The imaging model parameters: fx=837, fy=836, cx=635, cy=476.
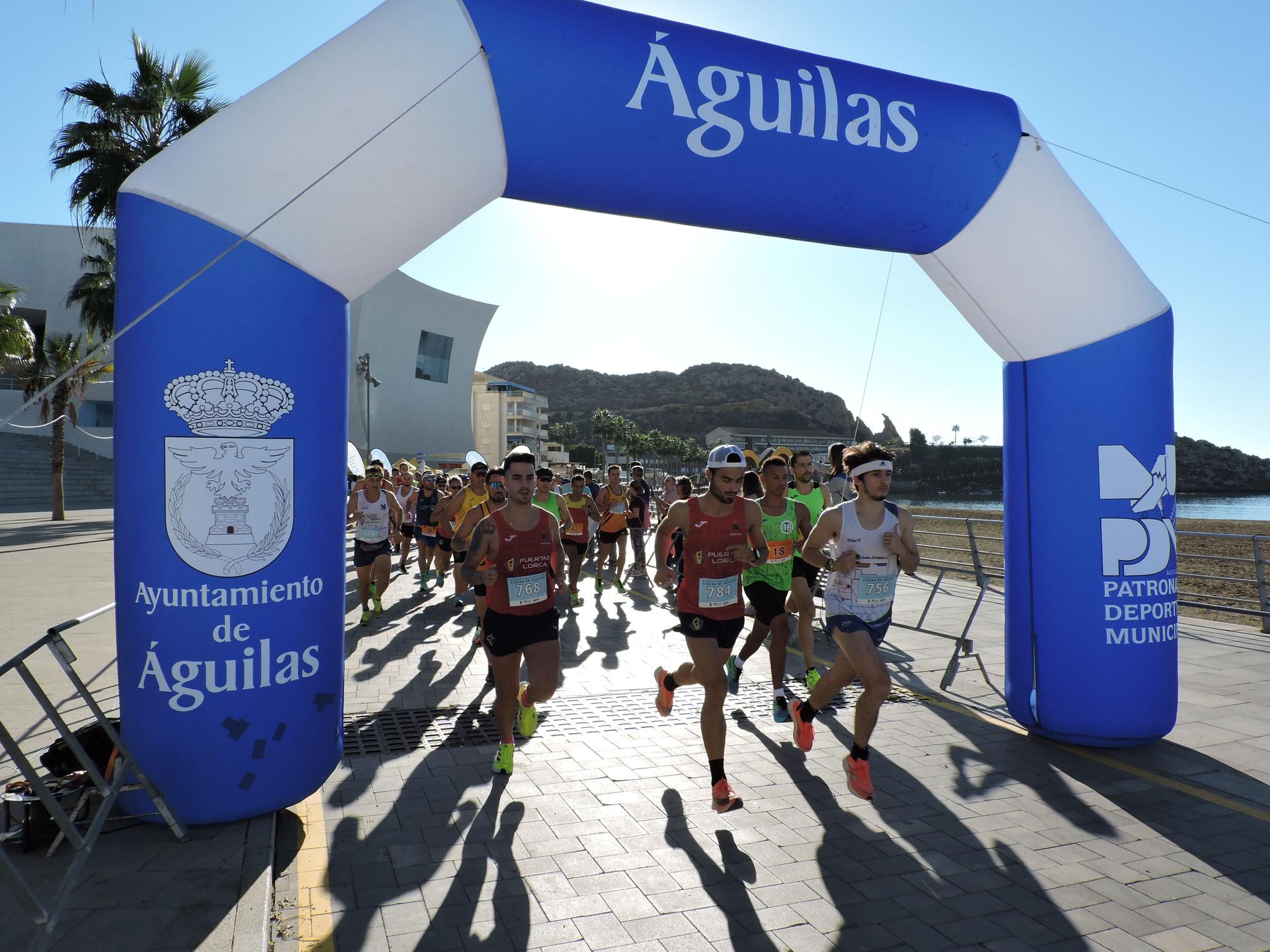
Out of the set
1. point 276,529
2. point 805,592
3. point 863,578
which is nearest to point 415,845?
point 276,529

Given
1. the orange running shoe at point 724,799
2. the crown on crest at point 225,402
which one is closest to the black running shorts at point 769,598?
the orange running shoe at point 724,799

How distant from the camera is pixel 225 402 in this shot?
12.6ft

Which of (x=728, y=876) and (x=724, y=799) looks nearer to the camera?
(x=728, y=876)

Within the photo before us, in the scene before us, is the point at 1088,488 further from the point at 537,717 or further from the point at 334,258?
the point at 334,258

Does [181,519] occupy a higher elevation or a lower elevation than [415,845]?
higher

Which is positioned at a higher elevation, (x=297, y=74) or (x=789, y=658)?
(x=297, y=74)

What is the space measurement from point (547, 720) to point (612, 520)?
734cm

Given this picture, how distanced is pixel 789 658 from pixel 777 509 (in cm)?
201

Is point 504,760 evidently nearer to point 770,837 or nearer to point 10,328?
point 770,837

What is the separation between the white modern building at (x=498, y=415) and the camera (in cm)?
9700

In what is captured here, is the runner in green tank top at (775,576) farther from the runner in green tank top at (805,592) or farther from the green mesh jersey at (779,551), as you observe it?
the runner in green tank top at (805,592)

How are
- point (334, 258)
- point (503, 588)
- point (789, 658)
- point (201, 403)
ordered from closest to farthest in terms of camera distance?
point (201, 403), point (334, 258), point (503, 588), point (789, 658)

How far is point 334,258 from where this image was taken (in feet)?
13.4

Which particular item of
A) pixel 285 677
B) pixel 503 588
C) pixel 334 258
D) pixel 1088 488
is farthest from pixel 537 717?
pixel 1088 488
